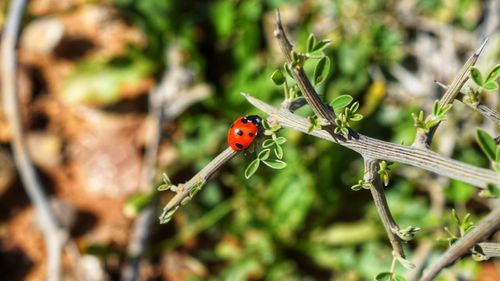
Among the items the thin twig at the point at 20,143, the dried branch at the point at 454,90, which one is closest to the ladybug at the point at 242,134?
the dried branch at the point at 454,90

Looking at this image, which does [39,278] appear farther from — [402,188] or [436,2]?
[436,2]

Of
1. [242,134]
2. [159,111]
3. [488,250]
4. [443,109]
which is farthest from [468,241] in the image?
[159,111]

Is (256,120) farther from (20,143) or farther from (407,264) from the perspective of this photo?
(20,143)

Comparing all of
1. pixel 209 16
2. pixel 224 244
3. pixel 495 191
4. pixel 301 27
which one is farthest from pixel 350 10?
pixel 495 191

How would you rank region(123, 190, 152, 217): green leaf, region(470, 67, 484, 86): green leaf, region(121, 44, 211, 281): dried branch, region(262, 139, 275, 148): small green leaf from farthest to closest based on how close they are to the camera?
region(121, 44, 211, 281): dried branch < region(123, 190, 152, 217): green leaf < region(262, 139, 275, 148): small green leaf < region(470, 67, 484, 86): green leaf

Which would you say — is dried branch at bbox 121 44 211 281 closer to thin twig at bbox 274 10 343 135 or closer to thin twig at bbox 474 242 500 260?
thin twig at bbox 274 10 343 135

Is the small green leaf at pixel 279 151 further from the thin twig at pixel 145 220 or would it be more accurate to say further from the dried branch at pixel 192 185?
the thin twig at pixel 145 220

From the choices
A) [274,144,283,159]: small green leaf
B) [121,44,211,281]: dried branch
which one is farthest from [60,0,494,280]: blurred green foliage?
[274,144,283,159]: small green leaf
